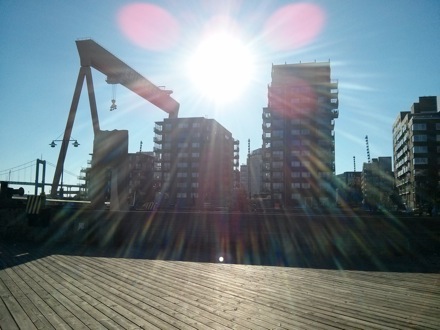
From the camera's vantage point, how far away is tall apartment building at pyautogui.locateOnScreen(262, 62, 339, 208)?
231 ft

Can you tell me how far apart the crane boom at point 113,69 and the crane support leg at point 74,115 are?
3.24 ft

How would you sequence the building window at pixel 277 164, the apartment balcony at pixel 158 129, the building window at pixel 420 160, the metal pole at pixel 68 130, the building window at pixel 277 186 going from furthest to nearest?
the apartment balcony at pixel 158 129
the building window at pixel 420 160
the building window at pixel 277 164
the building window at pixel 277 186
the metal pole at pixel 68 130

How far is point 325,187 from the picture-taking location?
69.6 metres

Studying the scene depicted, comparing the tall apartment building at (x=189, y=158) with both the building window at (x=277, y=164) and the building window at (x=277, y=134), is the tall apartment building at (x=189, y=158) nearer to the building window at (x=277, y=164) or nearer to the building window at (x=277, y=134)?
the building window at (x=277, y=164)

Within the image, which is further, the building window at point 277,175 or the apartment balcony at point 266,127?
the apartment balcony at point 266,127

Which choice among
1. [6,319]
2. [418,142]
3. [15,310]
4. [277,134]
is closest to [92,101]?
[15,310]

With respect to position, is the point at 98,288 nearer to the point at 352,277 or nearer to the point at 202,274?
the point at 202,274

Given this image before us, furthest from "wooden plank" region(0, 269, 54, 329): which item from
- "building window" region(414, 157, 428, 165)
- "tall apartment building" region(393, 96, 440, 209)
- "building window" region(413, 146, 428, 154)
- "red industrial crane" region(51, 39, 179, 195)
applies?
"building window" region(413, 146, 428, 154)

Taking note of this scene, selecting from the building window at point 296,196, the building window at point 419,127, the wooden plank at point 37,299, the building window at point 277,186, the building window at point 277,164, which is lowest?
the wooden plank at point 37,299

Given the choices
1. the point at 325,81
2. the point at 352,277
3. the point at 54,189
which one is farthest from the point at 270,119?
the point at 352,277

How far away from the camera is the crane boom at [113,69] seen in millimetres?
31828

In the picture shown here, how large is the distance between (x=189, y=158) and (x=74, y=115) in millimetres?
58058

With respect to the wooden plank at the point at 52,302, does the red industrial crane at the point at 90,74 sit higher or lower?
higher

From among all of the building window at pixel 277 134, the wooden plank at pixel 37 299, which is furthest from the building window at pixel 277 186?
the wooden plank at pixel 37 299
